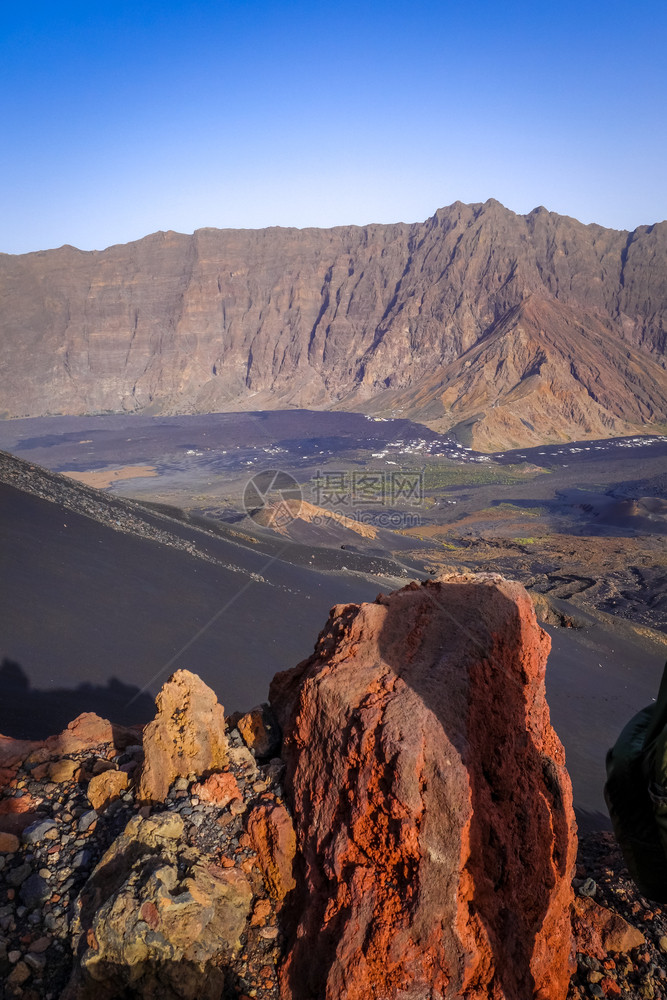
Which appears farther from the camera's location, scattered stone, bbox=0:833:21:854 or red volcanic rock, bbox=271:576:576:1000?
scattered stone, bbox=0:833:21:854

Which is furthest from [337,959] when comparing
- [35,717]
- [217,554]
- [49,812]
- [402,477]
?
[402,477]

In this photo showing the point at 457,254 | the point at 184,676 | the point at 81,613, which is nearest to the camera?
the point at 184,676

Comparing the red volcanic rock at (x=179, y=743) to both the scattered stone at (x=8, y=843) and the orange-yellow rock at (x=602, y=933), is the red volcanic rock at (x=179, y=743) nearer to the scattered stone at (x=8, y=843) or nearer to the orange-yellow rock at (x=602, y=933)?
the scattered stone at (x=8, y=843)

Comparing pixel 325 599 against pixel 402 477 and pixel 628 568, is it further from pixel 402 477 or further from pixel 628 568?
pixel 402 477

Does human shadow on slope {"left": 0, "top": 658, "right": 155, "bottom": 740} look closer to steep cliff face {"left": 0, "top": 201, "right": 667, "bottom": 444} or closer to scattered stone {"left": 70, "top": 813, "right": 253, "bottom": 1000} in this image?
scattered stone {"left": 70, "top": 813, "right": 253, "bottom": 1000}
